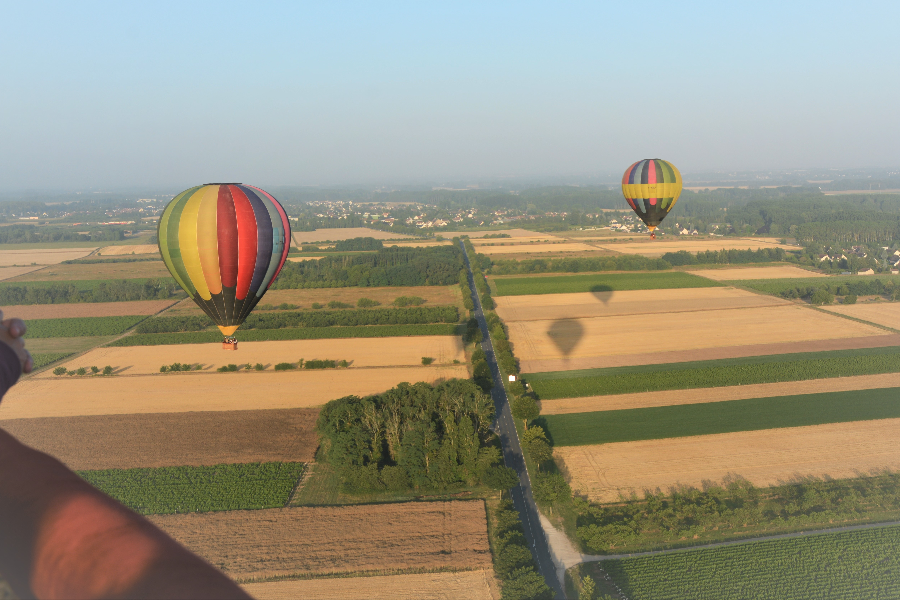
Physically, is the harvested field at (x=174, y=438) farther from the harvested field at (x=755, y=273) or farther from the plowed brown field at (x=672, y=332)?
the harvested field at (x=755, y=273)

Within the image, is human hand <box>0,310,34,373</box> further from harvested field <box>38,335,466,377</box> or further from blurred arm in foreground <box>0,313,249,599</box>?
harvested field <box>38,335,466,377</box>

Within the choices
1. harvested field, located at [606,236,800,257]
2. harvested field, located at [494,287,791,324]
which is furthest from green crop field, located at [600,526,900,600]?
harvested field, located at [606,236,800,257]

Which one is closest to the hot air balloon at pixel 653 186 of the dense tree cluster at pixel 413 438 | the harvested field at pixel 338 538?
the dense tree cluster at pixel 413 438

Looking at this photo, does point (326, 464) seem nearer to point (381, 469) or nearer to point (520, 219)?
point (381, 469)

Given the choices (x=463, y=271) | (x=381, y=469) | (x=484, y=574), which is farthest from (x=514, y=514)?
(x=463, y=271)

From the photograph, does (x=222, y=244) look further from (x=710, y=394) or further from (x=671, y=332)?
(x=671, y=332)

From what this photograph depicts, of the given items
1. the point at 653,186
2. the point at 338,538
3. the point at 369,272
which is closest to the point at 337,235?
the point at 369,272
